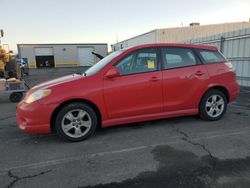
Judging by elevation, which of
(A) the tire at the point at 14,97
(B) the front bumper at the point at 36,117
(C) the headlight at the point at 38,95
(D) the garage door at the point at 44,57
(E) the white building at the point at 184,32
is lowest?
(A) the tire at the point at 14,97

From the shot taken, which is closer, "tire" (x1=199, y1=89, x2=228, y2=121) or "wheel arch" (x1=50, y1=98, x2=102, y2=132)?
"wheel arch" (x1=50, y1=98, x2=102, y2=132)

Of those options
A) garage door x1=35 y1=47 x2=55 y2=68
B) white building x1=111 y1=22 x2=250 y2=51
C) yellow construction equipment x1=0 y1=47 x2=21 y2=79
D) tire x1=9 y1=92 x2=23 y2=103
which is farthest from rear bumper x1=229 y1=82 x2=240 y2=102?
garage door x1=35 y1=47 x2=55 y2=68

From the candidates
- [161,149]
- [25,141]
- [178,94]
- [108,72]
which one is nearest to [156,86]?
→ [178,94]

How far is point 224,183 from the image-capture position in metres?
2.60

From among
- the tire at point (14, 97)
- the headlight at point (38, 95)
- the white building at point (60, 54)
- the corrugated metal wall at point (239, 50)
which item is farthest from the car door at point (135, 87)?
the white building at point (60, 54)

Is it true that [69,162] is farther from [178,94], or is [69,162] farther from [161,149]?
[178,94]

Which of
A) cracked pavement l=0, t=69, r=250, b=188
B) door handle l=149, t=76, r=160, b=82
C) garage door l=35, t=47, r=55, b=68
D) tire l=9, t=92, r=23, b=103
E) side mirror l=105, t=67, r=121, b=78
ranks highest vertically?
garage door l=35, t=47, r=55, b=68

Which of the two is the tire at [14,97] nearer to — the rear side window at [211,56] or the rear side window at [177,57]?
the rear side window at [177,57]

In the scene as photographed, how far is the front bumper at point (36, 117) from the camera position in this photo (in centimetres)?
378

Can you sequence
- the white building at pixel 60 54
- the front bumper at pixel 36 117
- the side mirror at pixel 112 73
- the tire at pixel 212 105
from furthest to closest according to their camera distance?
the white building at pixel 60 54, the tire at pixel 212 105, the side mirror at pixel 112 73, the front bumper at pixel 36 117

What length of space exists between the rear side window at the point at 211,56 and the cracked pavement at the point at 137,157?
4.57ft

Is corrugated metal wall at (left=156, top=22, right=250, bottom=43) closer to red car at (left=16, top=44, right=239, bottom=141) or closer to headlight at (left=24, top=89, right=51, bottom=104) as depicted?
red car at (left=16, top=44, right=239, bottom=141)

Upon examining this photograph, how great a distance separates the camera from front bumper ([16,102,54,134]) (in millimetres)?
3779

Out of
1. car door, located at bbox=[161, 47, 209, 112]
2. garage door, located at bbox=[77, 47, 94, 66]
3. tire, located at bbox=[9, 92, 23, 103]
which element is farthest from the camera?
garage door, located at bbox=[77, 47, 94, 66]
